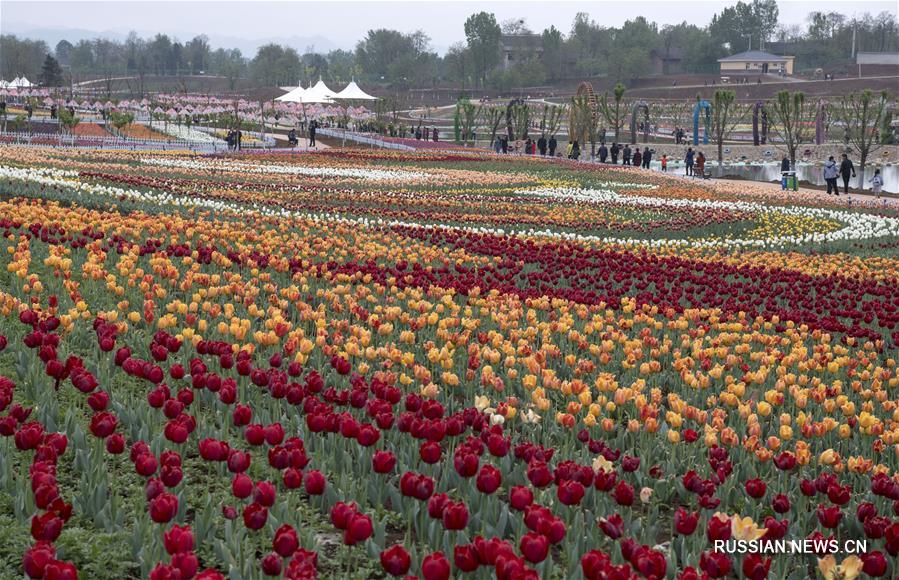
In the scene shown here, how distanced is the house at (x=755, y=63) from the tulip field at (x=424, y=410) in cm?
13566

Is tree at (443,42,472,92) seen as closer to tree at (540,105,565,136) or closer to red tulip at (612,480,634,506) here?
tree at (540,105,565,136)

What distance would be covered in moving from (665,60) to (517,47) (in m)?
25.3

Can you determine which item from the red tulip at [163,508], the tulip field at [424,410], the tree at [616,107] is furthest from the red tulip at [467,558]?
the tree at [616,107]

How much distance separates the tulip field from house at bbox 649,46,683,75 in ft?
457

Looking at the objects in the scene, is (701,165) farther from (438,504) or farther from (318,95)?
(438,504)

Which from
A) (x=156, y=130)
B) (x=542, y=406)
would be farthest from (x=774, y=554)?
(x=156, y=130)

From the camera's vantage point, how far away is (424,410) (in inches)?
181

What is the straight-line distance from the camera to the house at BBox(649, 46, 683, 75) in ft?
483

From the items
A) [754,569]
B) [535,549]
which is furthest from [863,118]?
[535,549]

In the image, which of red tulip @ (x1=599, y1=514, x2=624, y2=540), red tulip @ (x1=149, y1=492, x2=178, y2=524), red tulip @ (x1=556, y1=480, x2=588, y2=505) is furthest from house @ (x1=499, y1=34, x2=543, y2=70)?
red tulip @ (x1=149, y1=492, x2=178, y2=524)

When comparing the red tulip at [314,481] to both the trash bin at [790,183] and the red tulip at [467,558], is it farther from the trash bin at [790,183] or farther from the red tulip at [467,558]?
the trash bin at [790,183]

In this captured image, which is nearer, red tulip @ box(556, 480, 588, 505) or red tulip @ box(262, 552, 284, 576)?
red tulip @ box(262, 552, 284, 576)

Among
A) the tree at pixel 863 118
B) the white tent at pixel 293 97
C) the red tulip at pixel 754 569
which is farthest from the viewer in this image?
the white tent at pixel 293 97

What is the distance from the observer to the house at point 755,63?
462 feet
